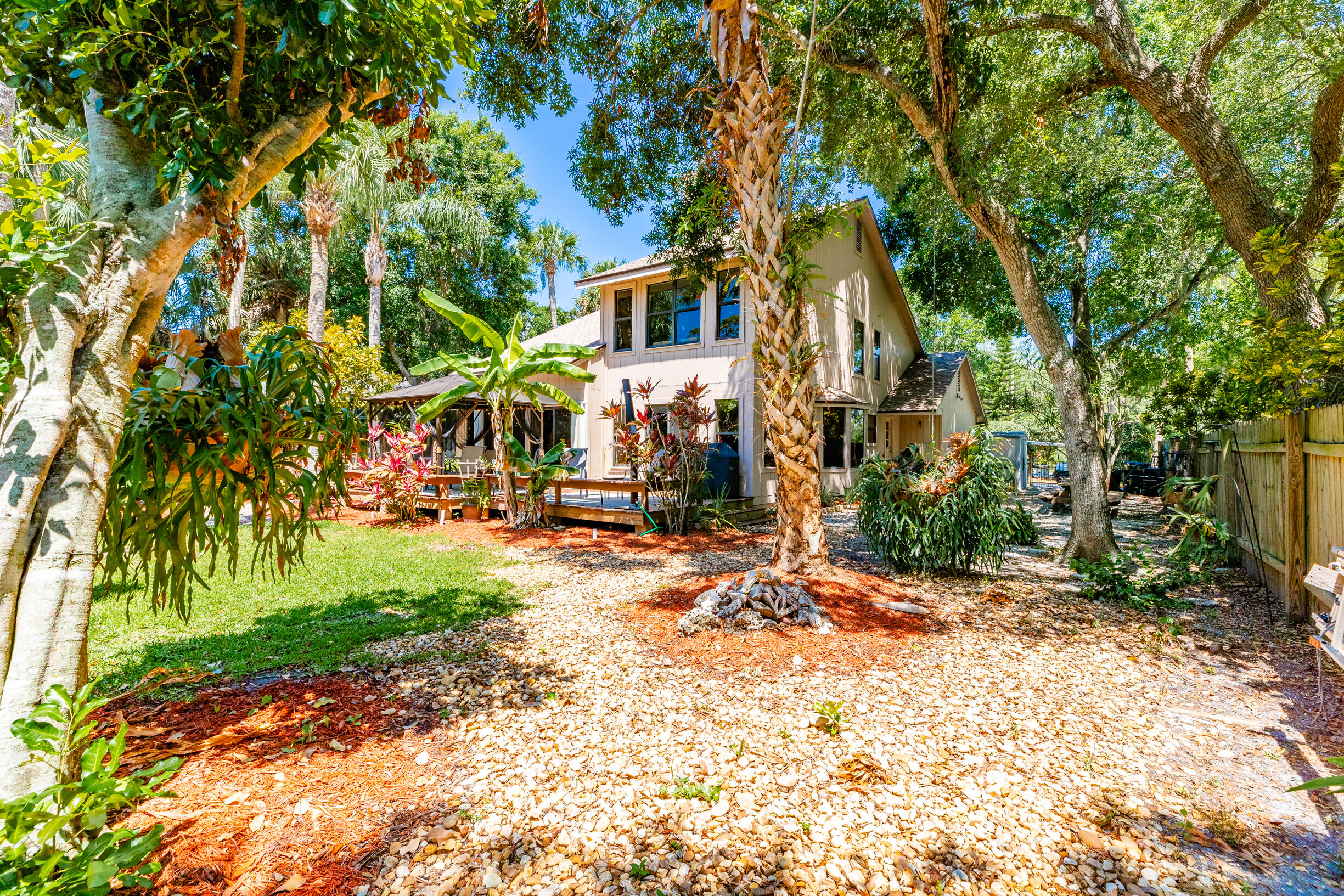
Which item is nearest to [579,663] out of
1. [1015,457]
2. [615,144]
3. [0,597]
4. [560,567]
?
[0,597]

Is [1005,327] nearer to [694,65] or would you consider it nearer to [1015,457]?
[1015,457]

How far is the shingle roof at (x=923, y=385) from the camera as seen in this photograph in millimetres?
17859

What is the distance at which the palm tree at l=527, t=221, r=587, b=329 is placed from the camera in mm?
32469

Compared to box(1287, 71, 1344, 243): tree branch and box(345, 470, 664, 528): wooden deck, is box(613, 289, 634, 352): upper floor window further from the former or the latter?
box(1287, 71, 1344, 243): tree branch

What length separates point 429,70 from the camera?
9.11 feet

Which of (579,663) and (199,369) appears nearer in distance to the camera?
(199,369)

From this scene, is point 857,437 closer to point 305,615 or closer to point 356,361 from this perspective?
point 305,615

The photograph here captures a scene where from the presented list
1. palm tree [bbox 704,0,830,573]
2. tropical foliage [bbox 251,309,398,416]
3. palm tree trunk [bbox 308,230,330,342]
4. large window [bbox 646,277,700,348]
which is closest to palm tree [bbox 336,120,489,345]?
tropical foliage [bbox 251,309,398,416]

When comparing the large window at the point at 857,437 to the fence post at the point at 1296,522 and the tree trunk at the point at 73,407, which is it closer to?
the fence post at the point at 1296,522

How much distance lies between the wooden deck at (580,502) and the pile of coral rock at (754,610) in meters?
5.97

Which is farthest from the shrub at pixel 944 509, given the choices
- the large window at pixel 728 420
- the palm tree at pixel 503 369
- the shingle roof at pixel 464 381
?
the shingle roof at pixel 464 381

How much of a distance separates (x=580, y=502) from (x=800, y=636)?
9085 millimetres

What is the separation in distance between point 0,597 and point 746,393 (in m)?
12.6

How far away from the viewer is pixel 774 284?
570 cm
